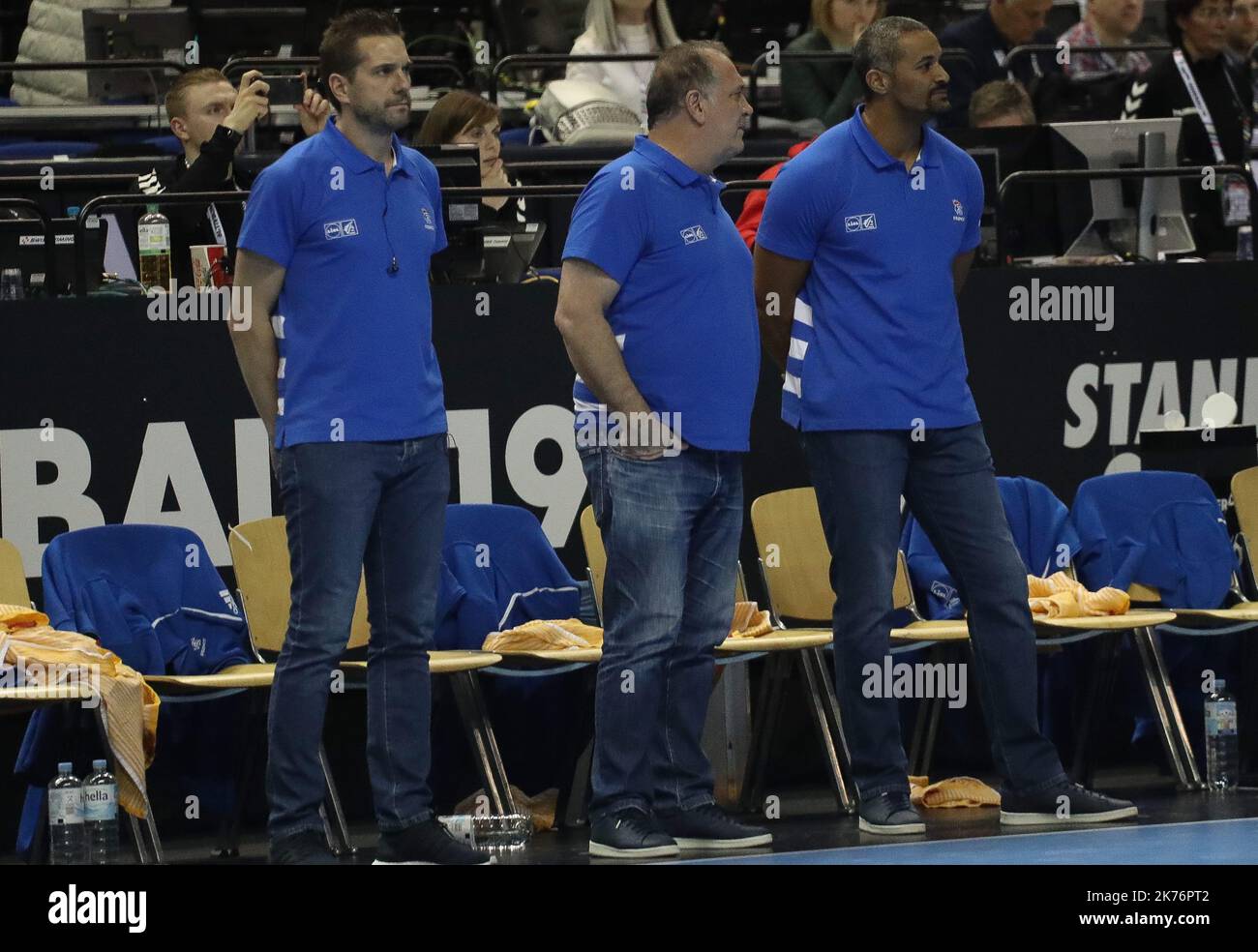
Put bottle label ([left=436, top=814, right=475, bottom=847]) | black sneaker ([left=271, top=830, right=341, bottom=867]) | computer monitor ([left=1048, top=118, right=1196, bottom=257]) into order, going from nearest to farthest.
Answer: black sneaker ([left=271, top=830, right=341, bottom=867]) < bottle label ([left=436, top=814, right=475, bottom=847]) < computer monitor ([left=1048, top=118, right=1196, bottom=257])

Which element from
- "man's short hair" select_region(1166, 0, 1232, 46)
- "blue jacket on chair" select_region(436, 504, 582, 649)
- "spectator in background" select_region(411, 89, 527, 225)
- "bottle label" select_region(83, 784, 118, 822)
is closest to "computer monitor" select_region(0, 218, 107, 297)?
"spectator in background" select_region(411, 89, 527, 225)

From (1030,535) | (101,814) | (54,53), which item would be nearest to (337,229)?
(101,814)

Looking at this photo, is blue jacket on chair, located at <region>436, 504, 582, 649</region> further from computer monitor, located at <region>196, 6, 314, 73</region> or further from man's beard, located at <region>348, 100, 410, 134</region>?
→ computer monitor, located at <region>196, 6, 314, 73</region>

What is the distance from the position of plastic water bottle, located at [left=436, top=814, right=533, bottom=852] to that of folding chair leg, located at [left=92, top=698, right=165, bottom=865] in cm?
80

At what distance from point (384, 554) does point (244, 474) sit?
185 cm

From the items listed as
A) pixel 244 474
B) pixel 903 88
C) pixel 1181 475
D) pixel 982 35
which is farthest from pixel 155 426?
pixel 982 35

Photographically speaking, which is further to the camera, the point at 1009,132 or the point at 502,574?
the point at 1009,132

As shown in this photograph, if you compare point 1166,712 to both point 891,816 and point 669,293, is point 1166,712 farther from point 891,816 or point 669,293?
point 669,293

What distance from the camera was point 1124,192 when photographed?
27.9ft

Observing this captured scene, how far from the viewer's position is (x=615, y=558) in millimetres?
5445

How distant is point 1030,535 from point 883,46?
219 cm

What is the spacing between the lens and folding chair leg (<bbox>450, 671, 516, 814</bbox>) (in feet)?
21.2
